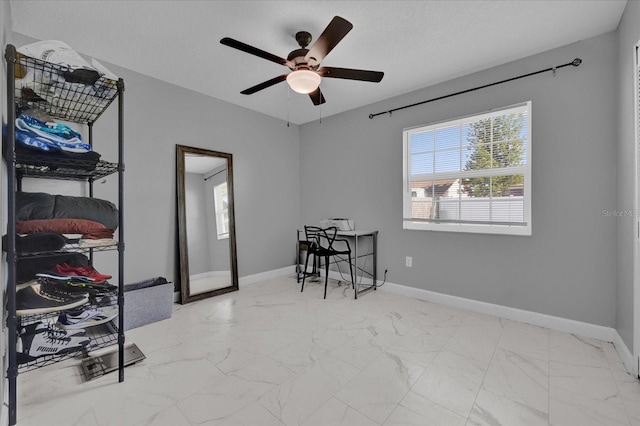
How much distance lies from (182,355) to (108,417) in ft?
2.00

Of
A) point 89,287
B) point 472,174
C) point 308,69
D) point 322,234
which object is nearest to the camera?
point 89,287

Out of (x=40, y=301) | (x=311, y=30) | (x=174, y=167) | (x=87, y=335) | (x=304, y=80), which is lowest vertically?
(x=87, y=335)

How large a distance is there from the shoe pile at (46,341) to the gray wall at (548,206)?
297 centimetres

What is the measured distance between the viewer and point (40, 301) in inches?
59.1

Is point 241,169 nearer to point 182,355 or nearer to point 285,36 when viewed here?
point 285,36

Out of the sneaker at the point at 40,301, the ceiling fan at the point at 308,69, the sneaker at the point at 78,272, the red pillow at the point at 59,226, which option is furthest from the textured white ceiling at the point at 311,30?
the sneaker at the point at 40,301

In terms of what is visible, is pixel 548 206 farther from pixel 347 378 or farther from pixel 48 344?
pixel 48 344

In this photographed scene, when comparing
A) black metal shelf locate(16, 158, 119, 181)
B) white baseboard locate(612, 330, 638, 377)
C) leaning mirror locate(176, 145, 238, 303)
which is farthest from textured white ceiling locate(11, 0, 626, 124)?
white baseboard locate(612, 330, 638, 377)

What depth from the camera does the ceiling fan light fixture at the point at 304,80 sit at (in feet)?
7.09

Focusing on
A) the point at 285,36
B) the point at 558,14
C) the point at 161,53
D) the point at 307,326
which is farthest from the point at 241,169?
the point at 558,14

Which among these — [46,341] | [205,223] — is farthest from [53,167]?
[205,223]

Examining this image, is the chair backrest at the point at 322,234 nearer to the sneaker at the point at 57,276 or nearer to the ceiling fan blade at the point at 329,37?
the ceiling fan blade at the point at 329,37

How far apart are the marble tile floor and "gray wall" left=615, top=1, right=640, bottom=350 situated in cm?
35

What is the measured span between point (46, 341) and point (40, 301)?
1.46 ft
